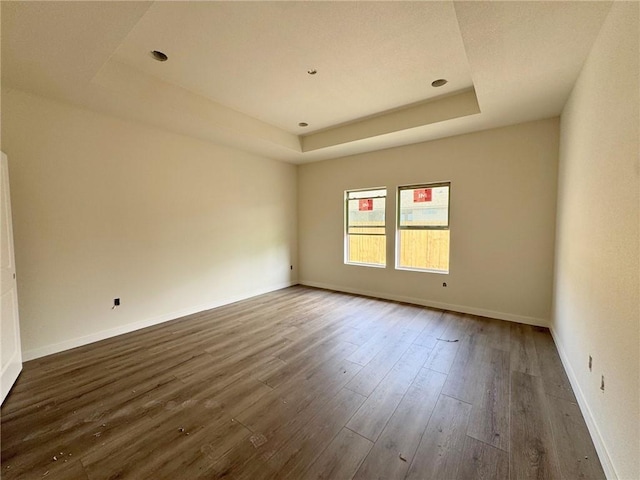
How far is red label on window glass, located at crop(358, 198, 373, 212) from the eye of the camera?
16.7 feet

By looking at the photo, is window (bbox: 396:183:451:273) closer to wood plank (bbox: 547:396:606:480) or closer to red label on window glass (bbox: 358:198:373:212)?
red label on window glass (bbox: 358:198:373:212)

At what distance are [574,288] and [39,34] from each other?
4.75 meters

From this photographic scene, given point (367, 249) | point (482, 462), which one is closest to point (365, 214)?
point (367, 249)

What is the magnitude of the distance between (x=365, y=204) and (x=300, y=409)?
3.91 metres

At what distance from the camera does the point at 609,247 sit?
1.57m

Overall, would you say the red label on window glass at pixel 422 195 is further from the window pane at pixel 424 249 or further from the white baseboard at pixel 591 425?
the white baseboard at pixel 591 425

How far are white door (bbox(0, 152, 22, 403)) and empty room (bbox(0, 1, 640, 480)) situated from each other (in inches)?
1.6

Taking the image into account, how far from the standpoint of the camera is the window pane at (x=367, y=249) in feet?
16.3

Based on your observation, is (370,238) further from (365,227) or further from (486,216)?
(486,216)

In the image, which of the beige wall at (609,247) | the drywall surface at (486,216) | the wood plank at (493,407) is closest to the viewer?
the beige wall at (609,247)

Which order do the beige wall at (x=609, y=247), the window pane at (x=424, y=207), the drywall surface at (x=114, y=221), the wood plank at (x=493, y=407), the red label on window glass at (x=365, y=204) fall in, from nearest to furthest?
the beige wall at (x=609, y=247), the wood plank at (x=493, y=407), the drywall surface at (x=114, y=221), the window pane at (x=424, y=207), the red label on window glass at (x=365, y=204)

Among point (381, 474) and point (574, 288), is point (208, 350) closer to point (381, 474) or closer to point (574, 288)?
point (381, 474)

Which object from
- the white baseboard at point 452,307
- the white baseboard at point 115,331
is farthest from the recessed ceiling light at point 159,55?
the white baseboard at point 452,307

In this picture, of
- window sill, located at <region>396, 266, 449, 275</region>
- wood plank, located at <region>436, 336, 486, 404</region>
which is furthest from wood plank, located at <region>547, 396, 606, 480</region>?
window sill, located at <region>396, 266, 449, 275</region>
